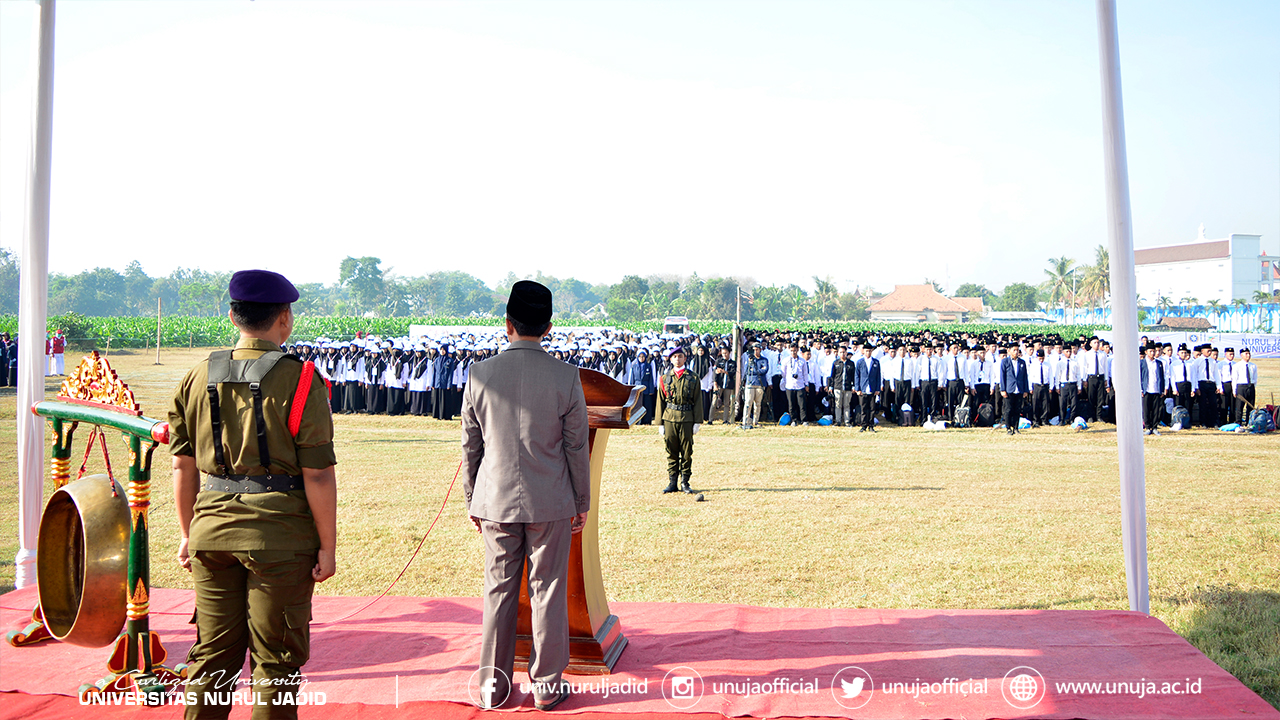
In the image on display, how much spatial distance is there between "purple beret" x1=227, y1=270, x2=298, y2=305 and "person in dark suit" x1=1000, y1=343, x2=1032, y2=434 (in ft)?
52.3

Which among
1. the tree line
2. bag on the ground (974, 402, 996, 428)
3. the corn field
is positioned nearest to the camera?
bag on the ground (974, 402, 996, 428)

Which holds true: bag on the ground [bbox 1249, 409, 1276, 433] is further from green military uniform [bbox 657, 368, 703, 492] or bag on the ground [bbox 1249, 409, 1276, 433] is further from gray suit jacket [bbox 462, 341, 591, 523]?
gray suit jacket [bbox 462, 341, 591, 523]

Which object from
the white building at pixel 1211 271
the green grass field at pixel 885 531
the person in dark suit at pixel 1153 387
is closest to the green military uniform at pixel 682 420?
the green grass field at pixel 885 531

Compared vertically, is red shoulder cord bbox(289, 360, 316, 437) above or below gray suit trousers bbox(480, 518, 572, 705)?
above

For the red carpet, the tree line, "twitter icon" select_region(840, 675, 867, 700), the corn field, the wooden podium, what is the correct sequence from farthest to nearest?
the tree line < the corn field < the wooden podium < "twitter icon" select_region(840, 675, 867, 700) < the red carpet

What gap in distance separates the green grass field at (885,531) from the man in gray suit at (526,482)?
80.6 inches

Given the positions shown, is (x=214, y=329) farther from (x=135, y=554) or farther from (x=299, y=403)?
(x=299, y=403)

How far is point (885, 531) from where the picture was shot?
7188 millimetres

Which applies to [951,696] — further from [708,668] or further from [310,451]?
[310,451]

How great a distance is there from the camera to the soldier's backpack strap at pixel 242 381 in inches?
100

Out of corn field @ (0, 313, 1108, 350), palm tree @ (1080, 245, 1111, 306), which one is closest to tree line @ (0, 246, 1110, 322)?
palm tree @ (1080, 245, 1111, 306)

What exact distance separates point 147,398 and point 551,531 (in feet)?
70.0

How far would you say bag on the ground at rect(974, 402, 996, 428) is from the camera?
1634 centimetres

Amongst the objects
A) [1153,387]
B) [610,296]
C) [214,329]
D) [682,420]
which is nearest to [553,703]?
A: [682,420]
